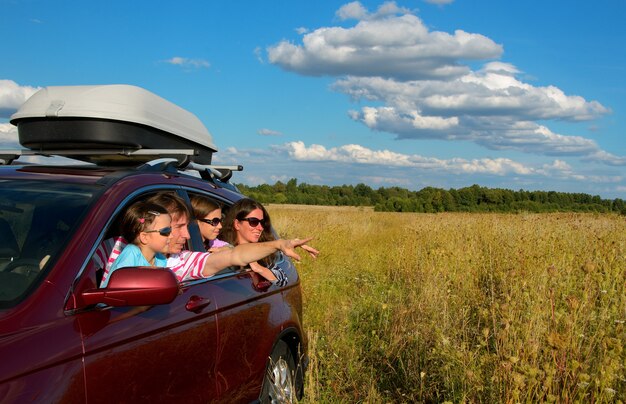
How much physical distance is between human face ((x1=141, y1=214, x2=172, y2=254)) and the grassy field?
5.35 feet

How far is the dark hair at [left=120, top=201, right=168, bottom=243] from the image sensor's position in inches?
127

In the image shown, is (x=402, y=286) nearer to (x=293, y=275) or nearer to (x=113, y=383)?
(x=293, y=275)

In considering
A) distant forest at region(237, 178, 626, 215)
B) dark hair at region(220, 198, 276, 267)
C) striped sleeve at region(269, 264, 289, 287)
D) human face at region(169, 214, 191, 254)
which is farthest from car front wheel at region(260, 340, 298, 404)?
Result: distant forest at region(237, 178, 626, 215)

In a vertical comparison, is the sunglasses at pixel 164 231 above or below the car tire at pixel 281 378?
above

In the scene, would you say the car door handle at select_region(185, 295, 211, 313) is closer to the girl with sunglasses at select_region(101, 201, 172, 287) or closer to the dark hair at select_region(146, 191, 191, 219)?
the girl with sunglasses at select_region(101, 201, 172, 287)

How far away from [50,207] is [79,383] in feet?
3.24

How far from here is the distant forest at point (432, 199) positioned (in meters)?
38.2

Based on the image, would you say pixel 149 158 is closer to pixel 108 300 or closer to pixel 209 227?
pixel 209 227

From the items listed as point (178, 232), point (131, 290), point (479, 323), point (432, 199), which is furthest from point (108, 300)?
point (432, 199)

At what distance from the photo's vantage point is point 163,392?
2.84 meters

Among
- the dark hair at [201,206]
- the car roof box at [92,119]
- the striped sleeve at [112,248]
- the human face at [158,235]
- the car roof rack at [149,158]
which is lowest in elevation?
the striped sleeve at [112,248]

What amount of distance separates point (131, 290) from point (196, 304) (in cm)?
80

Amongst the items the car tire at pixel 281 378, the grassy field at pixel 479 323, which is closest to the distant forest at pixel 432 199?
the grassy field at pixel 479 323

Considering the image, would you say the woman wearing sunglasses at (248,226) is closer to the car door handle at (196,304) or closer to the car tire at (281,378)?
the car tire at (281,378)
